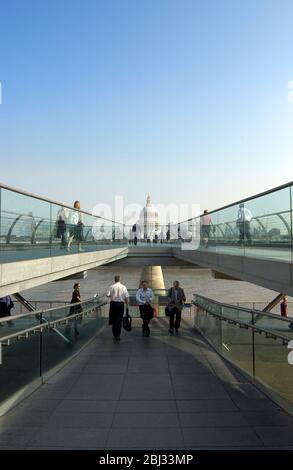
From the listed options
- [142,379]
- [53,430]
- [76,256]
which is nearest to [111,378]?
[142,379]

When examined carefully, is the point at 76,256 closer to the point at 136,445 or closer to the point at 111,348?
the point at 111,348

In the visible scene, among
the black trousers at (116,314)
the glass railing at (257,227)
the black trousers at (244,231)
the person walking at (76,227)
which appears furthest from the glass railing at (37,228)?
the black trousers at (244,231)

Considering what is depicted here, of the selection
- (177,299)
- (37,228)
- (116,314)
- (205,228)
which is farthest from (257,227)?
(205,228)

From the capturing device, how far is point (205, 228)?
14.6 m

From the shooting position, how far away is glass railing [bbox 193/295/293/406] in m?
5.20

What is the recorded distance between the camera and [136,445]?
12.5 feet

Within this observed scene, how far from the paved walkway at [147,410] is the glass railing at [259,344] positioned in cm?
→ 24

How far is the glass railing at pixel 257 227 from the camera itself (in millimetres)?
6777

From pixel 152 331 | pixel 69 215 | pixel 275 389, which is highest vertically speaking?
pixel 69 215

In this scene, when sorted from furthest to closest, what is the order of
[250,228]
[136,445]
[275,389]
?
[250,228]
[275,389]
[136,445]

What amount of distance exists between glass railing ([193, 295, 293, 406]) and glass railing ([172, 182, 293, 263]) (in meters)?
1.15

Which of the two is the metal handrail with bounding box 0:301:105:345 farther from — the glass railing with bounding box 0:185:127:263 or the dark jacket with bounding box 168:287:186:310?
the dark jacket with bounding box 168:287:186:310

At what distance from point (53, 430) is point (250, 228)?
609 centimetres

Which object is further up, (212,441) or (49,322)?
(49,322)
